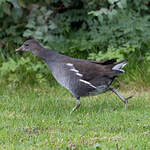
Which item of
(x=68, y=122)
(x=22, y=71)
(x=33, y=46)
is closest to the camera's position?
(x=68, y=122)

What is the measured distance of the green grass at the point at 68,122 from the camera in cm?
439

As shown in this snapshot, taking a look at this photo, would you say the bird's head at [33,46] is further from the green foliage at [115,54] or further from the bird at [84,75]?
the green foliage at [115,54]

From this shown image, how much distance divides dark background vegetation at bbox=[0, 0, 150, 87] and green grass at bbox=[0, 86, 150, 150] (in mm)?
510

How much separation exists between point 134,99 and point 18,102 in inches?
68.7

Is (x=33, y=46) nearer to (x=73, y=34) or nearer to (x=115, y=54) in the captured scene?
(x=115, y=54)

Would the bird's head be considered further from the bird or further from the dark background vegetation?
the dark background vegetation

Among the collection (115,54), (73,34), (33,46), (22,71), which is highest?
(33,46)

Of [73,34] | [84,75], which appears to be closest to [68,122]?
[84,75]

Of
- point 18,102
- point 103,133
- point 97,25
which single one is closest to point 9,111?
Result: point 18,102

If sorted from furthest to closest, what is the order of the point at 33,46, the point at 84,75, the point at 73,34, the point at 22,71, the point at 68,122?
the point at 73,34
the point at 22,71
the point at 33,46
the point at 84,75
the point at 68,122

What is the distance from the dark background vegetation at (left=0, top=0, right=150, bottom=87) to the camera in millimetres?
7543

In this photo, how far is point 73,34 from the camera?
27.8 ft

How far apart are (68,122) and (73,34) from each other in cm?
347

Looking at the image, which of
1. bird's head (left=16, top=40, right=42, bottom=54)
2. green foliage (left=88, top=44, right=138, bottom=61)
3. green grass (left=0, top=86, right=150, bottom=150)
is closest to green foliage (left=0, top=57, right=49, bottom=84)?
green grass (left=0, top=86, right=150, bottom=150)
